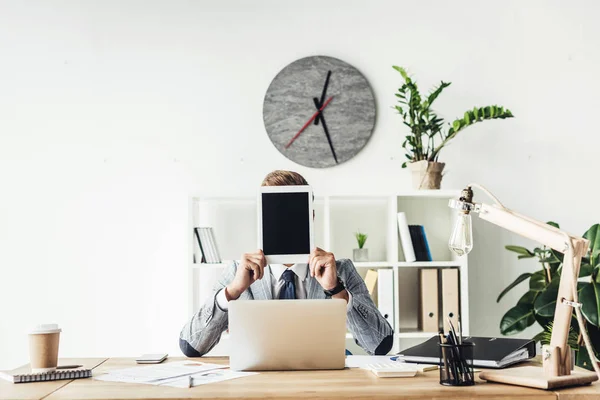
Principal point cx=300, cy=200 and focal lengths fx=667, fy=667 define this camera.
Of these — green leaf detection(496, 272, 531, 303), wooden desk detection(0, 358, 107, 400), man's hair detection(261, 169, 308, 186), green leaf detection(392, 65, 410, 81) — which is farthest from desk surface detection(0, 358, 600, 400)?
green leaf detection(392, 65, 410, 81)

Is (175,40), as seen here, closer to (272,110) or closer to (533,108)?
(272,110)

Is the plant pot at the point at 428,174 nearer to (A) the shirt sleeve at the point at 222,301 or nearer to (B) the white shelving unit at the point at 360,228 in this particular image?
(B) the white shelving unit at the point at 360,228

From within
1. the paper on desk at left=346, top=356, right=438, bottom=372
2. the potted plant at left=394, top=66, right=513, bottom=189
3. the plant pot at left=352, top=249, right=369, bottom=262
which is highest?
the potted plant at left=394, top=66, right=513, bottom=189

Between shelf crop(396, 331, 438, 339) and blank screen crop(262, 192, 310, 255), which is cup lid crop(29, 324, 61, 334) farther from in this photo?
shelf crop(396, 331, 438, 339)

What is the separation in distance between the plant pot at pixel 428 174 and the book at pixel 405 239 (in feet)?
0.60

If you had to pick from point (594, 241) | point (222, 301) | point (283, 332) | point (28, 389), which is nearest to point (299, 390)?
point (283, 332)

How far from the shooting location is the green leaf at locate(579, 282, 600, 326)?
9.43 feet

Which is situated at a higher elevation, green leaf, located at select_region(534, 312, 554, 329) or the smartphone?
the smartphone

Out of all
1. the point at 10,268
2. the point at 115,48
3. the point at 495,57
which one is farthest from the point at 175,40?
the point at 495,57

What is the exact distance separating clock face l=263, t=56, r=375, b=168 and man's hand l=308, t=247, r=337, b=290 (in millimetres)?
1504

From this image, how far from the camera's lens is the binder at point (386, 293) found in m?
3.20

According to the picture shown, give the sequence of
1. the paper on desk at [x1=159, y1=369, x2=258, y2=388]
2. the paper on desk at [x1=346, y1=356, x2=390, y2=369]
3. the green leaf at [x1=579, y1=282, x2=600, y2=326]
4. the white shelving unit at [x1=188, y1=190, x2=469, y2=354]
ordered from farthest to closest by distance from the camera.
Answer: the white shelving unit at [x1=188, y1=190, x2=469, y2=354]
the green leaf at [x1=579, y1=282, x2=600, y2=326]
the paper on desk at [x1=346, y1=356, x2=390, y2=369]
the paper on desk at [x1=159, y1=369, x2=258, y2=388]

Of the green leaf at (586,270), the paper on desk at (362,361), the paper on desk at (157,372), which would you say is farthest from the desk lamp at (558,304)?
the green leaf at (586,270)

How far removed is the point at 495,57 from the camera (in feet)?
11.9
